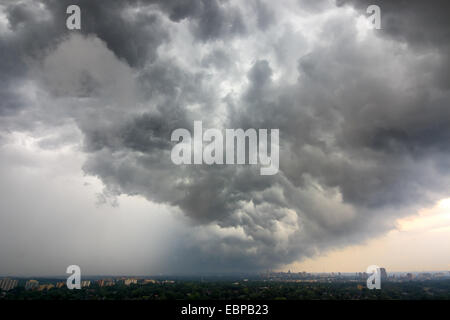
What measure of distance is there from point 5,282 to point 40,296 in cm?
5757
